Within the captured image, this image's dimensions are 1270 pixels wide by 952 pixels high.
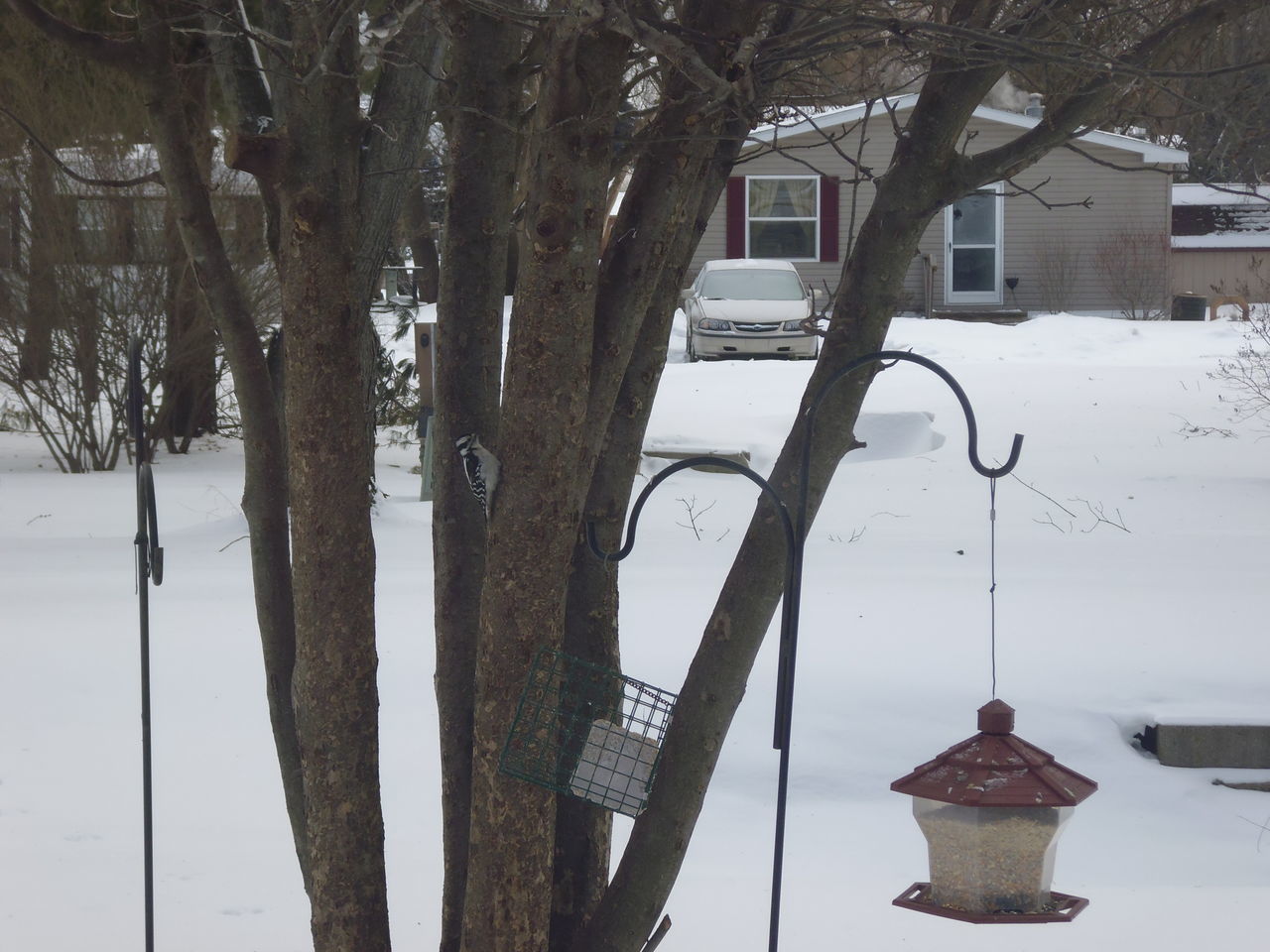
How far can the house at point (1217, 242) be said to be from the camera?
24.9 m

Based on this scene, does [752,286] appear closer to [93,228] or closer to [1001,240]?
[1001,240]

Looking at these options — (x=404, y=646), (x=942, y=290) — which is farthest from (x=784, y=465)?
(x=942, y=290)

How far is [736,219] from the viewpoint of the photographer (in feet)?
66.1

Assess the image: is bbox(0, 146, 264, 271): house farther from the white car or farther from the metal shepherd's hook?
the metal shepherd's hook

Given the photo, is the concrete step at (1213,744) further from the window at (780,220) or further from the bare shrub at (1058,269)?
the bare shrub at (1058,269)

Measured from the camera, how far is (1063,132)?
252 cm

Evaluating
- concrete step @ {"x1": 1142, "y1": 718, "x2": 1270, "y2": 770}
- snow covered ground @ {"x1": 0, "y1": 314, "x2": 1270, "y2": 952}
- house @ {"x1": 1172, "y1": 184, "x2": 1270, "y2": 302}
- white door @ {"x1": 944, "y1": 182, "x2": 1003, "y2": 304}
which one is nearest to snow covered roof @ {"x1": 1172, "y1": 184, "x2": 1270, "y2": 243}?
house @ {"x1": 1172, "y1": 184, "x2": 1270, "y2": 302}

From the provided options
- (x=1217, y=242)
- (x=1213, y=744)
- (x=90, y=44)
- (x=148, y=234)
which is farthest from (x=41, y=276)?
(x=1217, y=242)

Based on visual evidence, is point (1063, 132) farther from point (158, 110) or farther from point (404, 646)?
point (404, 646)

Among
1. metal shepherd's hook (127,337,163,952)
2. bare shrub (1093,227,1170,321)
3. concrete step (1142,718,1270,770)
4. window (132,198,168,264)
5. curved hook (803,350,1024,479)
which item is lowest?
concrete step (1142,718,1270,770)

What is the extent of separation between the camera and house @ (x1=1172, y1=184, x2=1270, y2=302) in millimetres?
24891

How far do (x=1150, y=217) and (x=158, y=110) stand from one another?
19842mm

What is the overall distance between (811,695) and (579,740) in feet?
9.67

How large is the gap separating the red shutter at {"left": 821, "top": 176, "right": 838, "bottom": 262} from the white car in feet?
10.5
